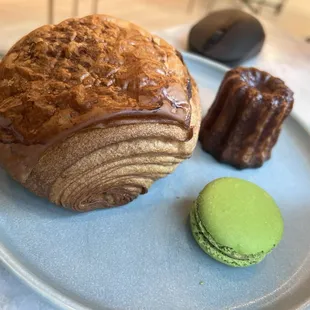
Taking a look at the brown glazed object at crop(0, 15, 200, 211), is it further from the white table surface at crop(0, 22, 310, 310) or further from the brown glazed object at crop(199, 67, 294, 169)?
the white table surface at crop(0, 22, 310, 310)

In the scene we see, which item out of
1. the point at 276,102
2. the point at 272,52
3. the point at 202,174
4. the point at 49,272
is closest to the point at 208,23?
the point at 272,52

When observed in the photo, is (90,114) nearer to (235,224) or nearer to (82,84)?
(82,84)

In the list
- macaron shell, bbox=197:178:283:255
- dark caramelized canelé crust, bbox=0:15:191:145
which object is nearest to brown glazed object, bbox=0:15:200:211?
dark caramelized canelé crust, bbox=0:15:191:145

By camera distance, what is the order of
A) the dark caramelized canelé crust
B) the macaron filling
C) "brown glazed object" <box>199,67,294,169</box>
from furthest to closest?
"brown glazed object" <box>199,67,294,169</box> → the macaron filling → the dark caramelized canelé crust

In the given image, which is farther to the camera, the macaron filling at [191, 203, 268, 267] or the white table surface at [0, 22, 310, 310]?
the white table surface at [0, 22, 310, 310]

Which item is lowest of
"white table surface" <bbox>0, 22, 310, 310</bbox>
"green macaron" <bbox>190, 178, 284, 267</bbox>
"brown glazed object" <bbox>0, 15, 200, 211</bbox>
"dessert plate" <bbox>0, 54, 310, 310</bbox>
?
"white table surface" <bbox>0, 22, 310, 310</bbox>

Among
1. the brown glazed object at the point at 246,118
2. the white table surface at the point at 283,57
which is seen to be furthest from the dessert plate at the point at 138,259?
the white table surface at the point at 283,57

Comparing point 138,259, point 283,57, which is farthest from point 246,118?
point 283,57
